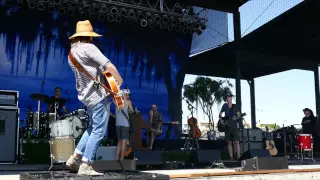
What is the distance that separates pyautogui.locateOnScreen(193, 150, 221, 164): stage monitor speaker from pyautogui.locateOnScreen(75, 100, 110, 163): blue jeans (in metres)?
4.18

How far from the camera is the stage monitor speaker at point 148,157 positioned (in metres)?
7.37

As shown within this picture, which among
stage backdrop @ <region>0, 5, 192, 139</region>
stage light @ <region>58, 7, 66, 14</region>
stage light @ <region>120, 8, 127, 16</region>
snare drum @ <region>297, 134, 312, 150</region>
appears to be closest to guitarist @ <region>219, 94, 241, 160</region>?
snare drum @ <region>297, 134, 312, 150</region>

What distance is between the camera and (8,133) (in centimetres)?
792

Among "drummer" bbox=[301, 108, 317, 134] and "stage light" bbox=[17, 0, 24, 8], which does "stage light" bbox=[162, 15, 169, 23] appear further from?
"drummer" bbox=[301, 108, 317, 134]

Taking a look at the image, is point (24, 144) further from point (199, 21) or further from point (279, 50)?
point (279, 50)

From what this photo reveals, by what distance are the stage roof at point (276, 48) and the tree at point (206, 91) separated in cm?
746

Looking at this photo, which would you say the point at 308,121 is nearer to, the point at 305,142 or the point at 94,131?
the point at 305,142

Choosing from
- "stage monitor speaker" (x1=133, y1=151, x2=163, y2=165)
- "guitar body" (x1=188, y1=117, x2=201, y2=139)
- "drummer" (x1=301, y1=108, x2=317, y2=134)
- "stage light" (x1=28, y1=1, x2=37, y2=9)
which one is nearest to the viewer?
"stage monitor speaker" (x1=133, y1=151, x2=163, y2=165)

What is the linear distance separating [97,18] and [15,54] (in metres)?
2.56

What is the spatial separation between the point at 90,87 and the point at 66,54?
846 centimetres

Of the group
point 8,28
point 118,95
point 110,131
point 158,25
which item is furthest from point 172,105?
point 118,95

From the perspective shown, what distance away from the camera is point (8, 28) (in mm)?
11250

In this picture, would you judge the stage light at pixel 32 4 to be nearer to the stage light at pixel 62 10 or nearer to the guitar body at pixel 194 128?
the stage light at pixel 62 10

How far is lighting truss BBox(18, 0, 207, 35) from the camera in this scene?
10906mm
